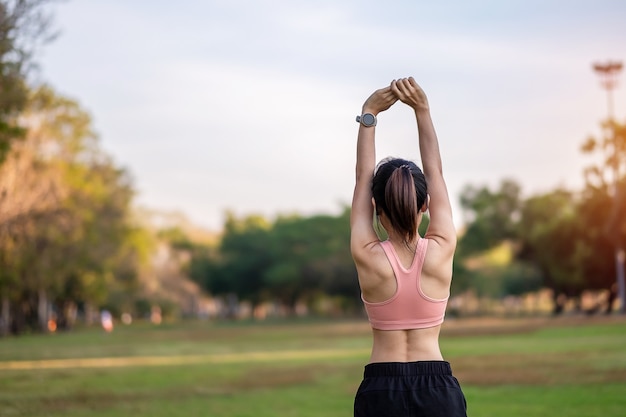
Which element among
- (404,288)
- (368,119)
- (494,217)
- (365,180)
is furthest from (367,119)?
(494,217)

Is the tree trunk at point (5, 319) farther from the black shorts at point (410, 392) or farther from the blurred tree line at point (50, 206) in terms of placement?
the black shorts at point (410, 392)

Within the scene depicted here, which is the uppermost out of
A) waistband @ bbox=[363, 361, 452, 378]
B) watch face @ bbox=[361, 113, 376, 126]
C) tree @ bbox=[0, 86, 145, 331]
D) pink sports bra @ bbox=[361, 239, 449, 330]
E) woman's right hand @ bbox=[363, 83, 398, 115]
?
tree @ bbox=[0, 86, 145, 331]

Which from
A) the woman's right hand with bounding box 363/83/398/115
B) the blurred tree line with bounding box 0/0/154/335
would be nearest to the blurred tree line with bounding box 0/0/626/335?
the blurred tree line with bounding box 0/0/154/335

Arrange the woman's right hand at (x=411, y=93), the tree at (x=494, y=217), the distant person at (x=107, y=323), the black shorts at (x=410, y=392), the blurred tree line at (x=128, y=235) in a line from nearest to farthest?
the black shorts at (x=410, y=392), the woman's right hand at (x=411, y=93), the blurred tree line at (x=128, y=235), the distant person at (x=107, y=323), the tree at (x=494, y=217)

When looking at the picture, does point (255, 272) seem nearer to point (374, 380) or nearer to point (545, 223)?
point (545, 223)

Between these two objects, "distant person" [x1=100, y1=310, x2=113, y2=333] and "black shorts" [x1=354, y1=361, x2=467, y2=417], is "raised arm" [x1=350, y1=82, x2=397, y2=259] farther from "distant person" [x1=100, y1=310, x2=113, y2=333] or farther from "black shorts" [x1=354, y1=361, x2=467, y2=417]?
"distant person" [x1=100, y1=310, x2=113, y2=333]

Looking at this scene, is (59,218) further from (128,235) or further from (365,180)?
(365,180)

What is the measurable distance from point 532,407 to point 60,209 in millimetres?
33657

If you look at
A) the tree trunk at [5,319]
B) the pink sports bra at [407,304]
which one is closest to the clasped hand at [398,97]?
the pink sports bra at [407,304]

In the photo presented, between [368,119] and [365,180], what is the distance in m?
0.27

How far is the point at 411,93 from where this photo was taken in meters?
3.92

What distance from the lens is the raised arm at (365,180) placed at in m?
3.72

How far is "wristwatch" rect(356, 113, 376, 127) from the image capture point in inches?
155

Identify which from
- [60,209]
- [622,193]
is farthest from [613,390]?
[622,193]
